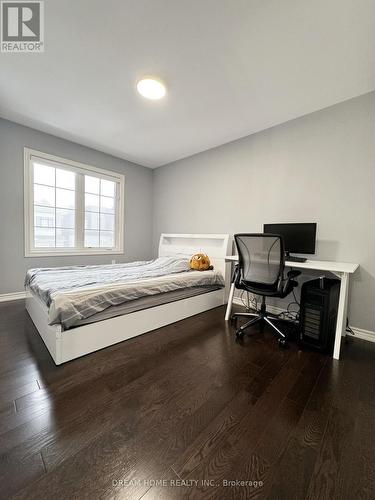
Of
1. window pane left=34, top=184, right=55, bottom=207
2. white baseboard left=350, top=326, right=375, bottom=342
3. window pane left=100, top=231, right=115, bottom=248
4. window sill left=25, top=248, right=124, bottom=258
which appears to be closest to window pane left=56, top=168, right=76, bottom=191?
window pane left=34, top=184, right=55, bottom=207

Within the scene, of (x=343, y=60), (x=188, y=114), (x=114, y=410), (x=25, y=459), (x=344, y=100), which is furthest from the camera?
(x=188, y=114)

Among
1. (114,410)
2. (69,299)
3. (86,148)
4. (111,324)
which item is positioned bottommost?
(114,410)

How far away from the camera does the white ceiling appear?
4.76 feet

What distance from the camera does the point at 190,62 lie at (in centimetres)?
Answer: 183

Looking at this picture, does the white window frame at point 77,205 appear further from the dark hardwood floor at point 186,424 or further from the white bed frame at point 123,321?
the dark hardwood floor at point 186,424

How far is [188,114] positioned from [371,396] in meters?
3.24

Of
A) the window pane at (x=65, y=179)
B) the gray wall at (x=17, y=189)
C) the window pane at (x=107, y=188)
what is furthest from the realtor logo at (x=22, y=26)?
the window pane at (x=107, y=188)

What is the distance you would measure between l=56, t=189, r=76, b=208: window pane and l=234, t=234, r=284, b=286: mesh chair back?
118 inches

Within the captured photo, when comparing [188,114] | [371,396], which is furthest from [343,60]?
[371,396]

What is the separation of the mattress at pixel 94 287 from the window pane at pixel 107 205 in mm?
1530

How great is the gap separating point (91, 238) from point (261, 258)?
3.13 metres

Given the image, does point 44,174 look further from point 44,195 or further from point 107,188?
point 107,188

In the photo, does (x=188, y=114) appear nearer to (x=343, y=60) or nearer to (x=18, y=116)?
(x=343, y=60)

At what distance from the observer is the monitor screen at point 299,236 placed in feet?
7.57
